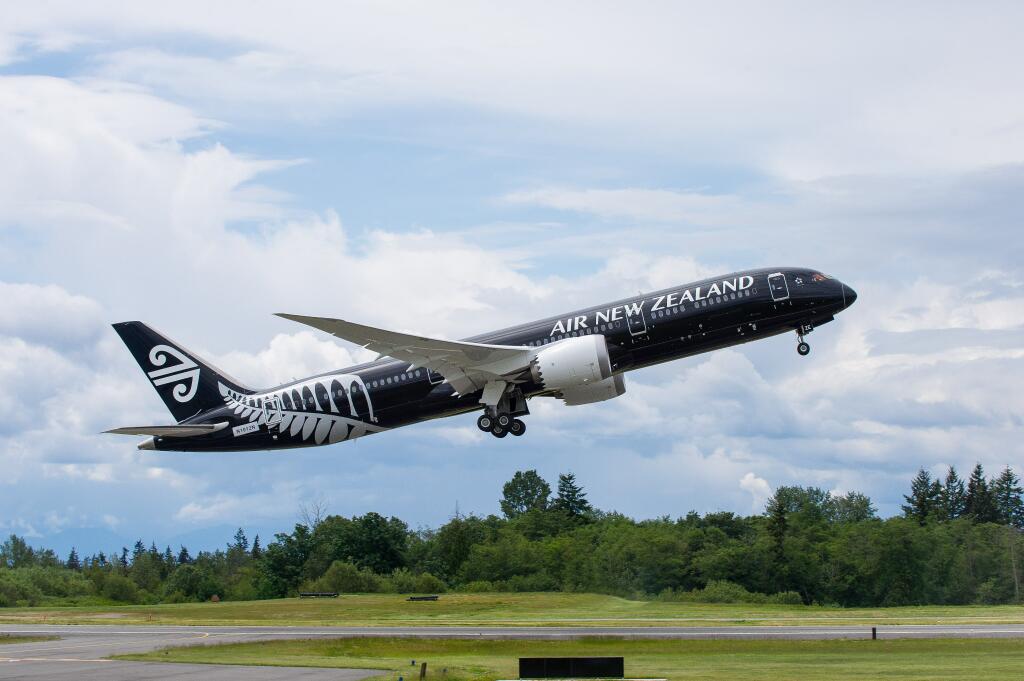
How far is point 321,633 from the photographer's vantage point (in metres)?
62.7

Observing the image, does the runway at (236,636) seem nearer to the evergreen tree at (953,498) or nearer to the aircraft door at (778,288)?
the aircraft door at (778,288)

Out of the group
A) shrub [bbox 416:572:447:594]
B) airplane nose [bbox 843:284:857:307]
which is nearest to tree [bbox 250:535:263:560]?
shrub [bbox 416:572:447:594]

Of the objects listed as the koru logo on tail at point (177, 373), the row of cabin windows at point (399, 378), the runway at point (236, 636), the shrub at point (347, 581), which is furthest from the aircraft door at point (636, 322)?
the shrub at point (347, 581)

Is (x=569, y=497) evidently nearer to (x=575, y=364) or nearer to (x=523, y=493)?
(x=523, y=493)

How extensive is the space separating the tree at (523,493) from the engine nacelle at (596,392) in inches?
5177

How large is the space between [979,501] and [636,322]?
461ft

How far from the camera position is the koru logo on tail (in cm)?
5981

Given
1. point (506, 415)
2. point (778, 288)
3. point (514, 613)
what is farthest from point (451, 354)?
point (514, 613)

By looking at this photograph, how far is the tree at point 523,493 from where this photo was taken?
18532 centimetres

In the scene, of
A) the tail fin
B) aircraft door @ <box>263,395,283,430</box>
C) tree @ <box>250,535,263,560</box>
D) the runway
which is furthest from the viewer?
tree @ <box>250,535,263,560</box>

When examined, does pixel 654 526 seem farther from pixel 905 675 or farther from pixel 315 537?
pixel 905 675

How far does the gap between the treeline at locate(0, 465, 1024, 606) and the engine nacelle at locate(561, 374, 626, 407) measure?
107ft

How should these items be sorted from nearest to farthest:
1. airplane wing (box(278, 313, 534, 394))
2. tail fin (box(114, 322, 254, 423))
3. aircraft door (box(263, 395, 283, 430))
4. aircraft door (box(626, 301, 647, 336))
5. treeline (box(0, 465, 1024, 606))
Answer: airplane wing (box(278, 313, 534, 394)) → aircraft door (box(626, 301, 647, 336)) → aircraft door (box(263, 395, 283, 430)) → tail fin (box(114, 322, 254, 423)) → treeline (box(0, 465, 1024, 606))

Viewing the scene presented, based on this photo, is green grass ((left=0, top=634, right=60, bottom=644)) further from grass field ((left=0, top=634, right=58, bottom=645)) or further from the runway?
the runway
